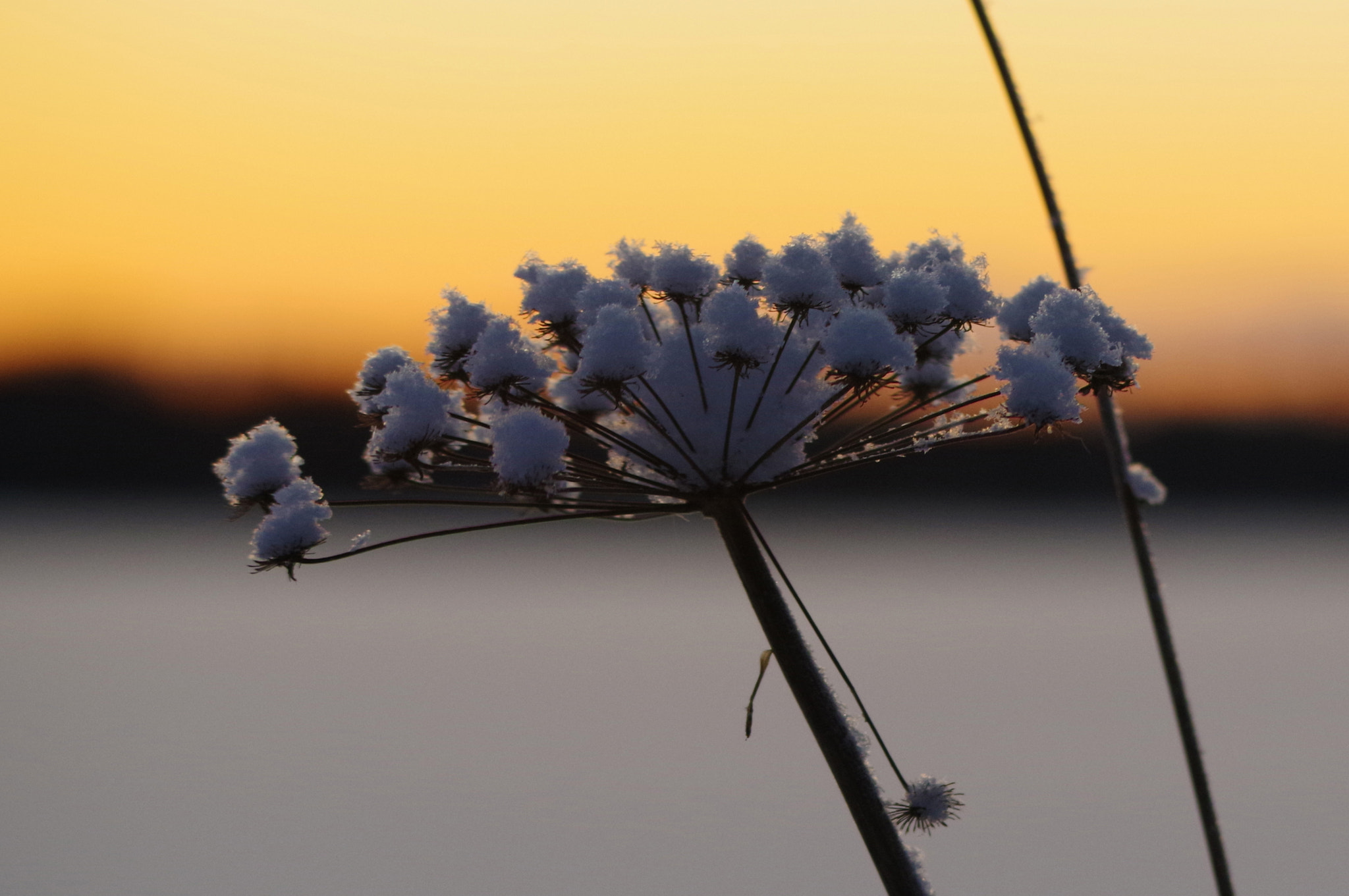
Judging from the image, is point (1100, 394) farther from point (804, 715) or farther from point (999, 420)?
point (804, 715)

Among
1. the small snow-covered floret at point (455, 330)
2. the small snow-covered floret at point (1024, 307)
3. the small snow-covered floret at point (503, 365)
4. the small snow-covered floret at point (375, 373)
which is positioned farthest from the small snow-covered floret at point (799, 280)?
the small snow-covered floret at point (375, 373)

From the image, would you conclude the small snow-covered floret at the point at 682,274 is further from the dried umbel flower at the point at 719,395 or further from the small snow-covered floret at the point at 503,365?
the small snow-covered floret at the point at 503,365

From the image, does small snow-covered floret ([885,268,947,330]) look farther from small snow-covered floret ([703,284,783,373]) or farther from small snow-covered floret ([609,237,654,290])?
small snow-covered floret ([609,237,654,290])

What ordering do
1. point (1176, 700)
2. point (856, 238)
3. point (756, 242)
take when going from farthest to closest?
point (756, 242)
point (856, 238)
point (1176, 700)

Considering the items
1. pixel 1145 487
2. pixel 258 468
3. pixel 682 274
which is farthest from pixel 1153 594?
pixel 258 468

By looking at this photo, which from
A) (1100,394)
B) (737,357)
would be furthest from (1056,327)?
(737,357)
